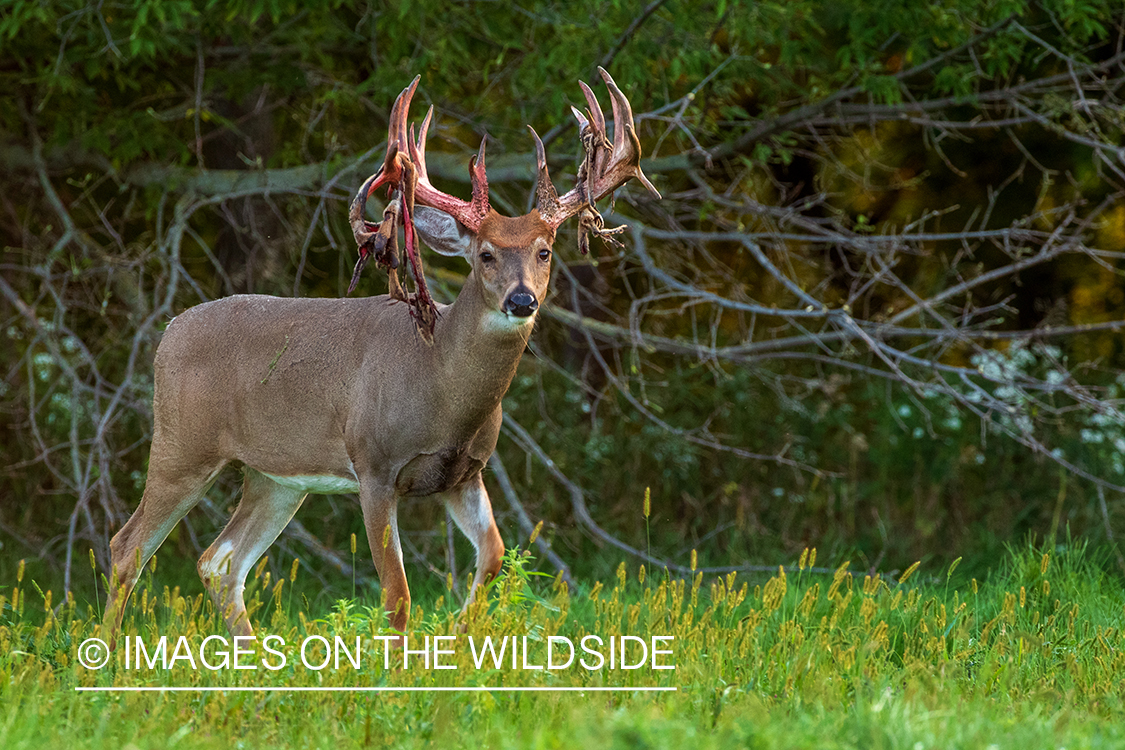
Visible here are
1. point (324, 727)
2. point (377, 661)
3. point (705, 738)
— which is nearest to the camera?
point (705, 738)

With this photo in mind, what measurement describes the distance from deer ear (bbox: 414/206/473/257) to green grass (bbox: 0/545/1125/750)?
3.54 ft


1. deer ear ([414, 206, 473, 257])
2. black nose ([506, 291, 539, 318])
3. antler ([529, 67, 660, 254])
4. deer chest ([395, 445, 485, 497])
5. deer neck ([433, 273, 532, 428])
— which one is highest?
antler ([529, 67, 660, 254])

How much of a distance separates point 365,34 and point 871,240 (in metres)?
3.18

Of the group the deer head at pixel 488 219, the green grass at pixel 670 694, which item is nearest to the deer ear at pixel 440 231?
the deer head at pixel 488 219

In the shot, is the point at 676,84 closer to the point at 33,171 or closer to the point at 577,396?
the point at 577,396

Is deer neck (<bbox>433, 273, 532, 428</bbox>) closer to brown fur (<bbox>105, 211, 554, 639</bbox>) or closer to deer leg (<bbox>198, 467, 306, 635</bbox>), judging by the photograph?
brown fur (<bbox>105, 211, 554, 639</bbox>)

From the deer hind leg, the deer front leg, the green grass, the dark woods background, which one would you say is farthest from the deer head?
the dark woods background

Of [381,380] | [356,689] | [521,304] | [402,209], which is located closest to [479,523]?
[381,380]

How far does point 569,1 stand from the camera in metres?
7.32

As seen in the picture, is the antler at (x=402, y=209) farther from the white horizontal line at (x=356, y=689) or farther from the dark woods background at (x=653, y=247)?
the dark woods background at (x=653, y=247)

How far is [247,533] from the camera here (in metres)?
5.88

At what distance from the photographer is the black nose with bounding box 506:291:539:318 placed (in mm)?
4559

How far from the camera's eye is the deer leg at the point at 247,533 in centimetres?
582

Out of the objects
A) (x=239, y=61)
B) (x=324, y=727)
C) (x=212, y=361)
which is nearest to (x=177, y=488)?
(x=212, y=361)
